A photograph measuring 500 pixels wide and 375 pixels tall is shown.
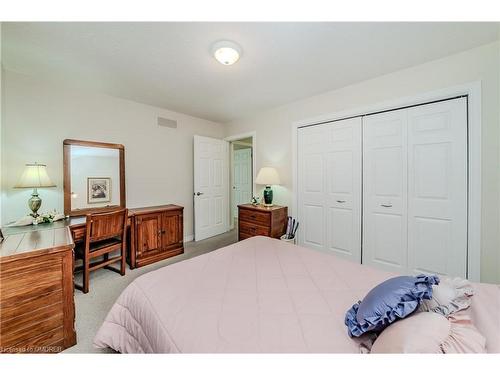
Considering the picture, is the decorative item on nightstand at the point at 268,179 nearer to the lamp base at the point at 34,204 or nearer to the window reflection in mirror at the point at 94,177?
the window reflection in mirror at the point at 94,177

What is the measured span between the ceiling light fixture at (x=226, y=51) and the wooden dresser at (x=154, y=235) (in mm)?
2168

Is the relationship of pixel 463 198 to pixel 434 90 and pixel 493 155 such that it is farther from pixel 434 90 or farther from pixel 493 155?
pixel 434 90

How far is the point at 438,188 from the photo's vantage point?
6.91 ft

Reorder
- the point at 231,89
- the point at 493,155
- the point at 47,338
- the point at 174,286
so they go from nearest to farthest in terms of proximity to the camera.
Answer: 1. the point at 174,286
2. the point at 47,338
3. the point at 493,155
4. the point at 231,89

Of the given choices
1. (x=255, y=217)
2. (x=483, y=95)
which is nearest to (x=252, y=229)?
(x=255, y=217)

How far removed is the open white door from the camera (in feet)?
12.4

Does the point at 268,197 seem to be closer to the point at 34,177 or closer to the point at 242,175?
the point at 242,175

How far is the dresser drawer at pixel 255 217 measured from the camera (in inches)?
119

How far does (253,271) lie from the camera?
4.57 ft

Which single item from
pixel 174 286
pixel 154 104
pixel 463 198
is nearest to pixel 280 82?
pixel 154 104

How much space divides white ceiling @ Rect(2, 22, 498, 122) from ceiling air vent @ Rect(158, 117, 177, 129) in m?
0.69
